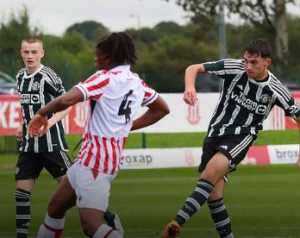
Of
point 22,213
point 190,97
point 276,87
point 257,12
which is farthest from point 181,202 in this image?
point 257,12

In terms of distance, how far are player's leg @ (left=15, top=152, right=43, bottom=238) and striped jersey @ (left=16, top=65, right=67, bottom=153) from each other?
12 cm

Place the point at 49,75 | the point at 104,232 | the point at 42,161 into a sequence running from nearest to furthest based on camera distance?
the point at 104,232, the point at 49,75, the point at 42,161

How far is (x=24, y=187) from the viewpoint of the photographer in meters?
11.2

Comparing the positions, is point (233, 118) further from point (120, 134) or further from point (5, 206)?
point (5, 206)

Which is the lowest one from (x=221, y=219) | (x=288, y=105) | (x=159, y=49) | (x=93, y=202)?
(x=159, y=49)

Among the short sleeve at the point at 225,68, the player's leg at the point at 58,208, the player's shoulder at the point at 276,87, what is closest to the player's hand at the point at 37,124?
the player's leg at the point at 58,208

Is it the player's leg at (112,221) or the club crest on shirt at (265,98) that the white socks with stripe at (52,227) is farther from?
the club crest on shirt at (265,98)

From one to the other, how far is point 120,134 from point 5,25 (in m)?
53.0

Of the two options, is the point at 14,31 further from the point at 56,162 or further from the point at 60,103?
the point at 60,103

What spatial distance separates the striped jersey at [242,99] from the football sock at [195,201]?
645 millimetres

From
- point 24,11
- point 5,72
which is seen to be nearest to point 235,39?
point 24,11

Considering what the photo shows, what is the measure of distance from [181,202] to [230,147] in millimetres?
5919

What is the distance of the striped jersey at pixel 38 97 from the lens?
37.1 ft

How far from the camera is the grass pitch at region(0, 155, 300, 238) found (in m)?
12.9
